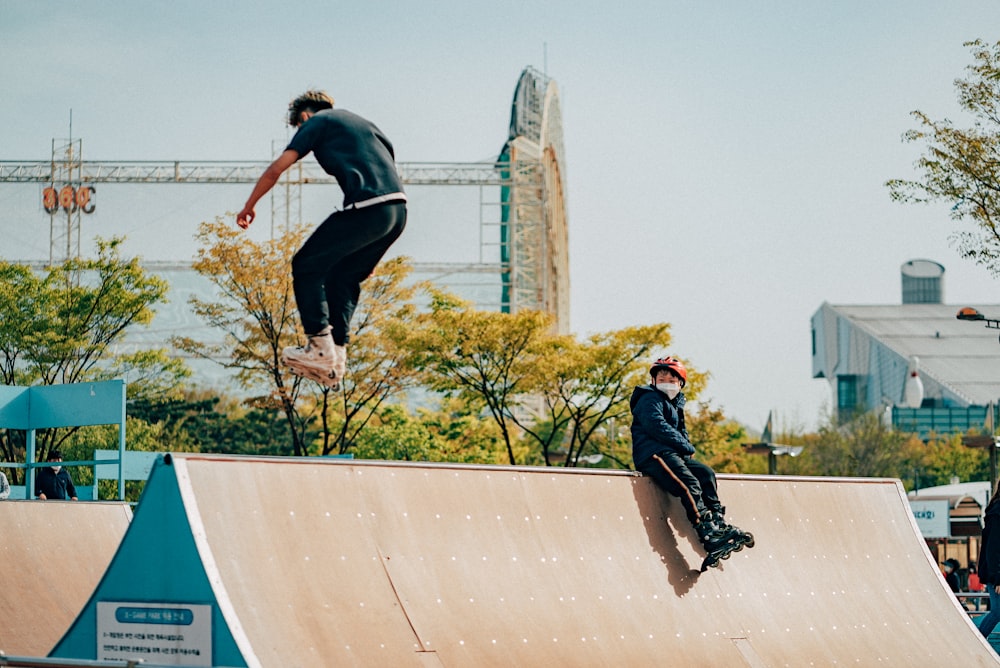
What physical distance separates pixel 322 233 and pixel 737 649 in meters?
3.64

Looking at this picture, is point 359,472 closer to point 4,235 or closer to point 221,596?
point 221,596

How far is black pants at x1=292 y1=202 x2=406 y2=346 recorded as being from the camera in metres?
6.42

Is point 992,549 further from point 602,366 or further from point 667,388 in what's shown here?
point 602,366

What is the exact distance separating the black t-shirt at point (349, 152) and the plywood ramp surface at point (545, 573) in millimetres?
1451

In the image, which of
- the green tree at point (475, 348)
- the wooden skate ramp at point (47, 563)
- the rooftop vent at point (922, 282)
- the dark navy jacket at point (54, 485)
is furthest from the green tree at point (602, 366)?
the rooftop vent at point (922, 282)

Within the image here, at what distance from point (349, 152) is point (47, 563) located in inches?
213

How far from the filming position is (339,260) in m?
6.49

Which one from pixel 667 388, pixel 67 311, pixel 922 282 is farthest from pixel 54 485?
pixel 922 282

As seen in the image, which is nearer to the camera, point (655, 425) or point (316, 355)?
point (316, 355)

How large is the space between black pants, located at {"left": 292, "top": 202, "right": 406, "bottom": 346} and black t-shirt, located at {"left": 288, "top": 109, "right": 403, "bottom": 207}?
4.5 inches

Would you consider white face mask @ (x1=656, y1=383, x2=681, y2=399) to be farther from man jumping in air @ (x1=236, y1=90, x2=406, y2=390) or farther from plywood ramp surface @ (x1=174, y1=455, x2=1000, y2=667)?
man jumping in air @ (x1=236, y1=90, x2=406, y2=390)

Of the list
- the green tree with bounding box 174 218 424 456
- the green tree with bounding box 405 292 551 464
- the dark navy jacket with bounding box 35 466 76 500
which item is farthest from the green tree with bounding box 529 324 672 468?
the dark navy jacket with bounding box 35 466 76 500

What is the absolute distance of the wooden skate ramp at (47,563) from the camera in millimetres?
9297

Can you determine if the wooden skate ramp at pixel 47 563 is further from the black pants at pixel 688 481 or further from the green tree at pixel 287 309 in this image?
the green tree at pixel 287 309
